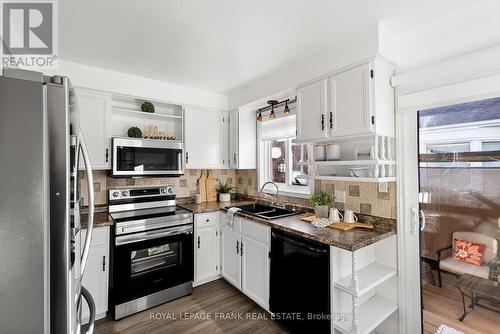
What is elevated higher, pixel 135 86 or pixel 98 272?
pixel 135 86

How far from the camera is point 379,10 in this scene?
5.24 feet

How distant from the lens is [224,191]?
348cm

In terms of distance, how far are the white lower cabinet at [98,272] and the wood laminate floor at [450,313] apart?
8.85 ft

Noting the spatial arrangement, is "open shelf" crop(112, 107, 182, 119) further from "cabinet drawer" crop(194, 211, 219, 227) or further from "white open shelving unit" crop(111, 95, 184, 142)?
"cabinet drawer" crop(194, 211, 219, 227)

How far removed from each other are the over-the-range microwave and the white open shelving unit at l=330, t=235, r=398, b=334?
1975mm

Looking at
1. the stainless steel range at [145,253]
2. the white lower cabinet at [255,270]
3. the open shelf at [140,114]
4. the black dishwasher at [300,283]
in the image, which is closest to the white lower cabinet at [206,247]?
the stainless steel range at [145,253]

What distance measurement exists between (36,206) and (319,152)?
6.40 feet

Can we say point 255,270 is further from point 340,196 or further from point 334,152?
point 334,152

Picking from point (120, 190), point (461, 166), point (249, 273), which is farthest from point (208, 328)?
point (461, 166)

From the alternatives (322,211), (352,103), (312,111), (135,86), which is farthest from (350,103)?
(135,86)

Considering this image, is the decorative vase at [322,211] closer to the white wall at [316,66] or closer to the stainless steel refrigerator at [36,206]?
the white wall at [316,66]

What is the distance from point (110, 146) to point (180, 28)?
4.77 feet

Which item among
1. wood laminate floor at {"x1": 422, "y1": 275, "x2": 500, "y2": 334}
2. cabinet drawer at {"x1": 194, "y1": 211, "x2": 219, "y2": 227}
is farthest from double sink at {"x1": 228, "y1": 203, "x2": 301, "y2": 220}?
wood laminate floor at {"x1": 422, "y1": 275, "x2": 500, "y2": 334}

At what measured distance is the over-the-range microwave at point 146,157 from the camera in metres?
2.52
